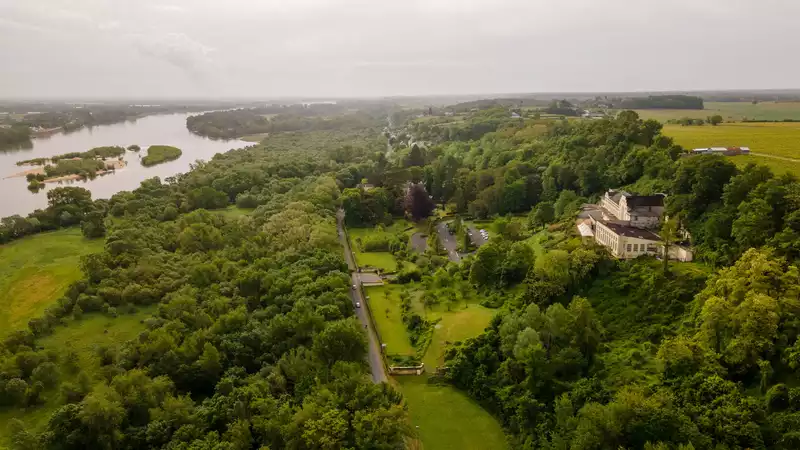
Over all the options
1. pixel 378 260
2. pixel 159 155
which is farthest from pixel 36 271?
pixel 159 155

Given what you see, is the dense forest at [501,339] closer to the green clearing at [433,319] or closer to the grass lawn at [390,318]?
the green clearing at [433,319]

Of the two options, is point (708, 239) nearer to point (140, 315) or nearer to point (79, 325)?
point (140, 315)

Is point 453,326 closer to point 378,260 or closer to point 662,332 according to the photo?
point 662,332

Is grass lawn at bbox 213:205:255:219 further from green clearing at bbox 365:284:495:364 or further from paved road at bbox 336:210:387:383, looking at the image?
green clearing at bbox 365:284:495:364

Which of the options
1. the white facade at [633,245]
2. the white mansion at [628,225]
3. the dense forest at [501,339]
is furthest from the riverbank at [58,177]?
the white facade at [633,245]

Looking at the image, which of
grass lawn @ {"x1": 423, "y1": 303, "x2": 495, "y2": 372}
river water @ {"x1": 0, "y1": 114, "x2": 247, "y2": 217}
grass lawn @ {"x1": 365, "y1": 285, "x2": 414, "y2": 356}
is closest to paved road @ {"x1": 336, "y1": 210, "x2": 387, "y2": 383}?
grass lawn @ {"x1": 365, "y1": 285, "x2": 414, "y2": 356}

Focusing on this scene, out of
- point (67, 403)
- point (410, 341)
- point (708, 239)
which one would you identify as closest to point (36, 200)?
point (67, 403)
